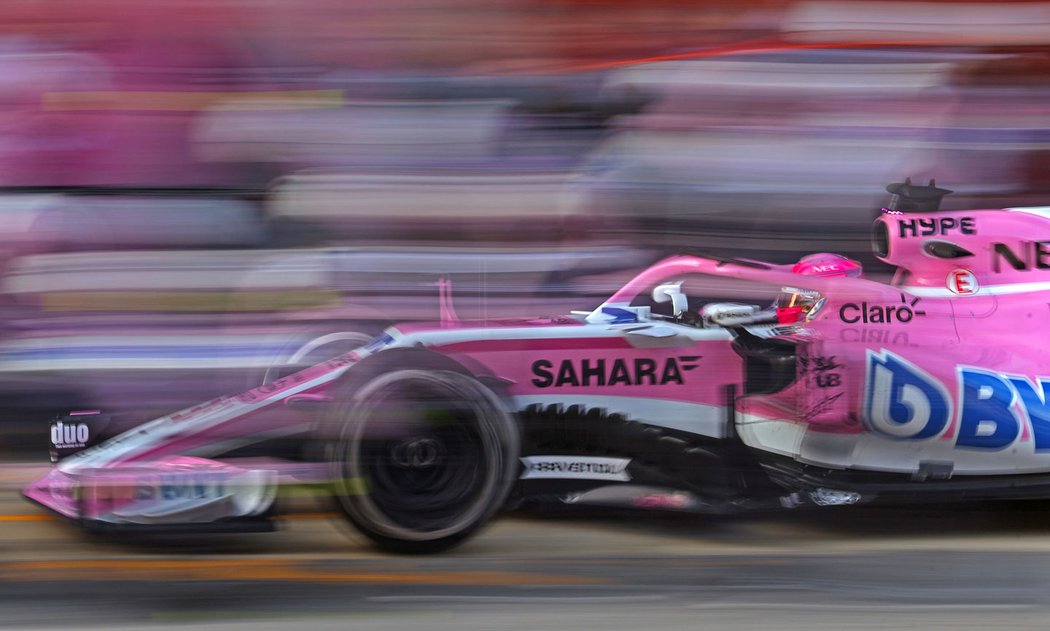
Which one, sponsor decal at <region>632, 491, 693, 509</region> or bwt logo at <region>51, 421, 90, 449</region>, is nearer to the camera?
bwt logo at <region>51, 421, 90, 449</region>

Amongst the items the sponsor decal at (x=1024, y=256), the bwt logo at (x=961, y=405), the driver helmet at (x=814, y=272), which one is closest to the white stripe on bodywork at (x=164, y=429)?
the driver helmet at (x=814, y=272)

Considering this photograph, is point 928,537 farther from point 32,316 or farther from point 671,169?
point 32,316

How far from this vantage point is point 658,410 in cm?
244

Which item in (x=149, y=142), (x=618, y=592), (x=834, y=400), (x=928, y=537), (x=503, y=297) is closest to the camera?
(x=149, y=142)

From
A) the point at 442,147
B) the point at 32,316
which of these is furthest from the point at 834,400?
the point at 32,316

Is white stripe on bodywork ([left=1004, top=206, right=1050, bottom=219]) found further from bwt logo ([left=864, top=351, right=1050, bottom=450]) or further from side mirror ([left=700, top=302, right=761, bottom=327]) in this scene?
side mirror ([left=700, top=302, right=761, bottom=327])

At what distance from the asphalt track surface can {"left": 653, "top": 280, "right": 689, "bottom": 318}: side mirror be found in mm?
440

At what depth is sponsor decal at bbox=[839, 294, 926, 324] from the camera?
233 cm

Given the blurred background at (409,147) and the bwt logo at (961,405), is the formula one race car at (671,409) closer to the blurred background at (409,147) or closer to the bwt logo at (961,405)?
the bwt logo at (961,405)

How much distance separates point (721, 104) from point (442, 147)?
1.56ft

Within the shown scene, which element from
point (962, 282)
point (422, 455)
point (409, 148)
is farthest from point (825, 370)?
point (409, 148)

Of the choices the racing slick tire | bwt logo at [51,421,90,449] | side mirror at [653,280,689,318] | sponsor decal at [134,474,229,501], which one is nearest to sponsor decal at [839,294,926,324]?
side mirror at [653,280,689,318]

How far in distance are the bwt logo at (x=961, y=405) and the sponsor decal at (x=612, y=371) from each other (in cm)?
39

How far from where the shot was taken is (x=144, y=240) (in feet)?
6.50
